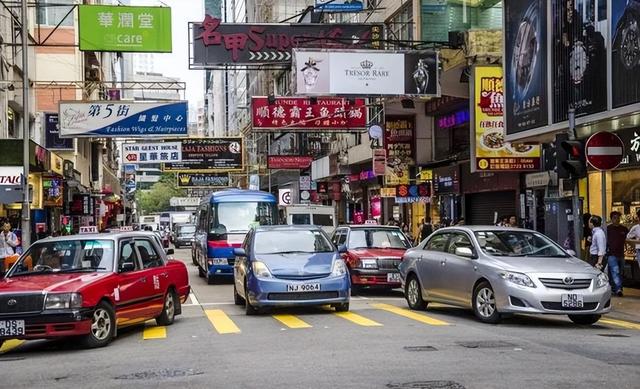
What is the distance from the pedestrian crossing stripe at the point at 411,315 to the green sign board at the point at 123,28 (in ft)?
A: 48.6

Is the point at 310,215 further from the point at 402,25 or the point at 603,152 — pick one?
the point at 603,152

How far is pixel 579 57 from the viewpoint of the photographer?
1720cm

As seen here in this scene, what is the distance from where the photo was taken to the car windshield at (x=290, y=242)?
49.0 ft

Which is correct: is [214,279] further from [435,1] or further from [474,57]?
[435,1]

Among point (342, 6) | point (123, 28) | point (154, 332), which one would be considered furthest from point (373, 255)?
point (123, 28)

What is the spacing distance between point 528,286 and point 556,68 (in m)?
7.77

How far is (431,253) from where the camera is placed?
1470 centimetres

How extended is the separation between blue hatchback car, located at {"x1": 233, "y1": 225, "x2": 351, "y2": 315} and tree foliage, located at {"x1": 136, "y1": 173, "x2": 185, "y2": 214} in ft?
414

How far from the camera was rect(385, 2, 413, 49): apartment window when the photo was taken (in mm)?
30927

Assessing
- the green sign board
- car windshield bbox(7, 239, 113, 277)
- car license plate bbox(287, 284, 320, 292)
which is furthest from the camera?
the green sign board

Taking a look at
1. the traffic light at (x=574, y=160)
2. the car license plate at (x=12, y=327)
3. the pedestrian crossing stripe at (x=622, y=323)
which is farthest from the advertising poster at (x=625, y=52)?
the car license plate at (x=12, y=327)

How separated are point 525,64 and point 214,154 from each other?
41618mm

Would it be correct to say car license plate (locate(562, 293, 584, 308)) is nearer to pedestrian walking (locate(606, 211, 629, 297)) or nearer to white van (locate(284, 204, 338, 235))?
pedestrian walking (locate(606, 211, 629, 297))

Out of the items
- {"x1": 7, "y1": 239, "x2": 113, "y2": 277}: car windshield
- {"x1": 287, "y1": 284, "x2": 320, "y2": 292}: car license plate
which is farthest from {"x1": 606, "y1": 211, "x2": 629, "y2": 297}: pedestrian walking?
{"x1": 7, "y1": 239, "x2": 113, "y2": 277}: car windshield
